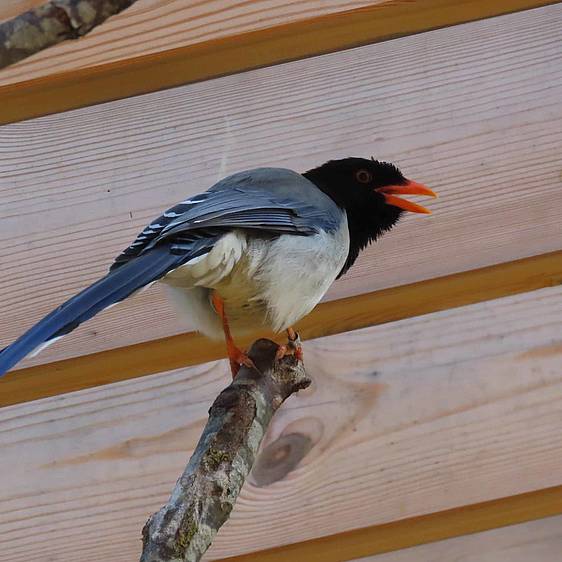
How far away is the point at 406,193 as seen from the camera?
2.14 m

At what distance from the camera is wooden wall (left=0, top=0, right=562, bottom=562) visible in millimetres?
2139

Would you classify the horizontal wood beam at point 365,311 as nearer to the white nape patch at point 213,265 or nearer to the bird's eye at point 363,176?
the bird's eye at point 363,176

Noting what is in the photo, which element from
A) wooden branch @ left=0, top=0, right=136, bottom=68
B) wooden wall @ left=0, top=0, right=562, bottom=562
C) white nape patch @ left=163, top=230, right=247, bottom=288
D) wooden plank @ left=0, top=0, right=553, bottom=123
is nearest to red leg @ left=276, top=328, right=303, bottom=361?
white nape patch @ left=163, top=230, right=247, bottom=288

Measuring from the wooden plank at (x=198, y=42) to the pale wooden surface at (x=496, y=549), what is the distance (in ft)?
3.78

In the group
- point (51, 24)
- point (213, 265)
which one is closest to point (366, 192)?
point (213, 265)

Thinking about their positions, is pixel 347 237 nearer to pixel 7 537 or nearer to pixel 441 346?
pixel 441 346

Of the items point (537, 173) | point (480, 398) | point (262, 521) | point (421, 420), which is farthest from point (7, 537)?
point (537, 173)

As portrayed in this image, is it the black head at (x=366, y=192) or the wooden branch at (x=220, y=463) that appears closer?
the wooden branch at (x=220, y=463)

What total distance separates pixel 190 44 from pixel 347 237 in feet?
1.82

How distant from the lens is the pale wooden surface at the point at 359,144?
2.20m

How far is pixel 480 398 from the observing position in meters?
2.18

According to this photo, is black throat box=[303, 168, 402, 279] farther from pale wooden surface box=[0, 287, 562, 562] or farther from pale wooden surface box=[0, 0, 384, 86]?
pale wooden surface box=[0, 0, 384, 86]

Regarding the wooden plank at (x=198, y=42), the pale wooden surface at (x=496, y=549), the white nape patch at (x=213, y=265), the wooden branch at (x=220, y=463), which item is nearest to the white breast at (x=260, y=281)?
the white nape patch at (x=213, y=265)

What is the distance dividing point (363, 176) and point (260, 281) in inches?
20.1
